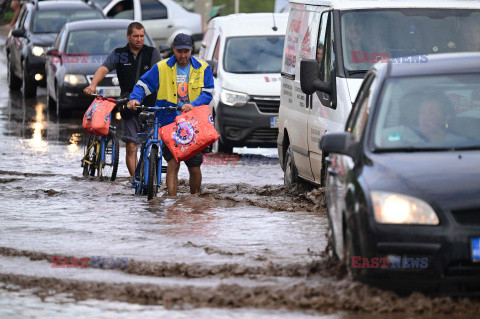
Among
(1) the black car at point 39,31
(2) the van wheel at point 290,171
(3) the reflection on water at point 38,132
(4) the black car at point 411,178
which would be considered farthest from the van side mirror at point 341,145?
(1) the black car at point 39,31

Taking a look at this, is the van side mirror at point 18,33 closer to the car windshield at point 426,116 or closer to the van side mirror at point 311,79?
the van side mirror at point 311,79

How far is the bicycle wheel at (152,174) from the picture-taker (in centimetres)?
1191

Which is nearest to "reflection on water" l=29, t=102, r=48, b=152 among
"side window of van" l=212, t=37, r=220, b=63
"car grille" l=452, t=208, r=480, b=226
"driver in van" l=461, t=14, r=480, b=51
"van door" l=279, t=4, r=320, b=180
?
"side window of van" l=212, t=37, r=220, b=63

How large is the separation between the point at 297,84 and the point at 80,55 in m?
10.2

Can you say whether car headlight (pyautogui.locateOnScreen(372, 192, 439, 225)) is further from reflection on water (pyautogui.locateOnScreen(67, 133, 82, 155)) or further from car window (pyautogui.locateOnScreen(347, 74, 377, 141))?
reflection on water (pyautogui.locateOnScreen(67, 133, 82, 155))

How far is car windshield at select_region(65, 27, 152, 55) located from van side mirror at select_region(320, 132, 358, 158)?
15105 mm

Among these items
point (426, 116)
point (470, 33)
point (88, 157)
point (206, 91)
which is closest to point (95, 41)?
point (88, 157)

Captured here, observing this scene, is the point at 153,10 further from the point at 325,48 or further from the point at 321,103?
the point at 321,103

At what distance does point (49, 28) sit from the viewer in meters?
27.2

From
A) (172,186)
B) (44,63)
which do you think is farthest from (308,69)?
(44,63)

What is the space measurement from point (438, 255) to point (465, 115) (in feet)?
5.10

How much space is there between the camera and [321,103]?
11.7 metres

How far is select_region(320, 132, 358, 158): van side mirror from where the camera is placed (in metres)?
7.25

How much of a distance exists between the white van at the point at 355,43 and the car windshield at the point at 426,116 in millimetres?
3113
